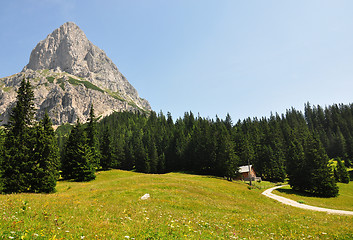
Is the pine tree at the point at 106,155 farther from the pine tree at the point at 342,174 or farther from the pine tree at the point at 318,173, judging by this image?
the pine tree at the point at 342,174

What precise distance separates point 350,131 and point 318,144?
98.2 m

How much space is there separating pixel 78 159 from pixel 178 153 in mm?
52816

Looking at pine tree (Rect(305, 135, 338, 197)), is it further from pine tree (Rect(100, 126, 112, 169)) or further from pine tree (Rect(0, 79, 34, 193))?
pine tree (Rect(100, 126, 112, 169))

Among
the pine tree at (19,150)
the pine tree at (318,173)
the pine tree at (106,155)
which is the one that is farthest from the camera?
the pine tree at (106,155)

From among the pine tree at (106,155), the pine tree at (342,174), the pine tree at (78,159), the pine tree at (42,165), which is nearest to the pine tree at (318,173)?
the pine tree at (342,174)

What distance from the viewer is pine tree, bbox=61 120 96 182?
51312mm

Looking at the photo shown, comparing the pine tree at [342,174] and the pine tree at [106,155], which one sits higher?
the pine tree at [106,155]

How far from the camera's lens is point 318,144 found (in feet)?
186

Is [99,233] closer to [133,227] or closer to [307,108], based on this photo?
[133,227]

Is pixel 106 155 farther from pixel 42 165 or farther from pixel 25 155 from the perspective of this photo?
pixel 25 155

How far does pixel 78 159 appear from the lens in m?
53.2

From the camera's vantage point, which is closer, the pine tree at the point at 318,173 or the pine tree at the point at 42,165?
the pine tree at the point at 42,165

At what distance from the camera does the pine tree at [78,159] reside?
51.3 metres

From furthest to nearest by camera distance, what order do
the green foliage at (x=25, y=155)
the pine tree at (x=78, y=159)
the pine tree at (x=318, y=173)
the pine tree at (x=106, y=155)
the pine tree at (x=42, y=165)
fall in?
the pine tree at (x=106, y=155)
the pine tree at (x=78, y=159)
the pine tree at (x=318, y=173)
the pine tree at (x=42, y=165)
the green foliage at (x=25, y=155)
